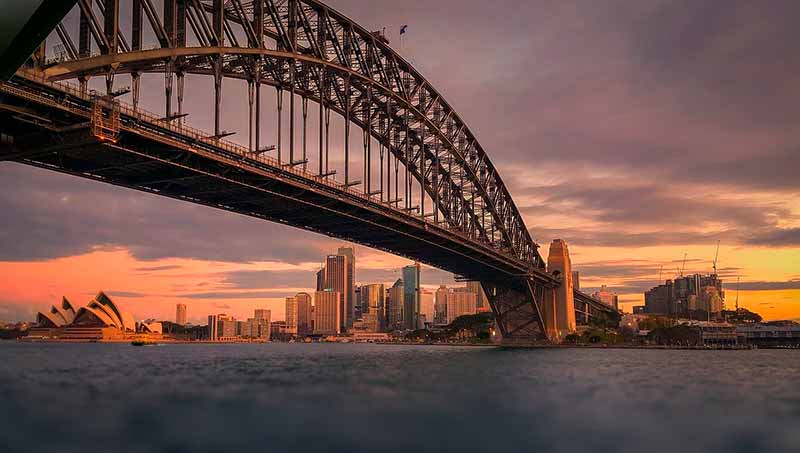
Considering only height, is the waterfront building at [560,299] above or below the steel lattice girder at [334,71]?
below

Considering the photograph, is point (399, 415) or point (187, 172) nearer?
point (399, 415)

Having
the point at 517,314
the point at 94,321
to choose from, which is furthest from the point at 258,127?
the point at 94,321

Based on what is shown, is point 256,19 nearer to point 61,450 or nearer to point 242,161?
point 242,161

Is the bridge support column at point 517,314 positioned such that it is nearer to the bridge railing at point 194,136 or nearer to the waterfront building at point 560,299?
the waterfront building at point 560,299

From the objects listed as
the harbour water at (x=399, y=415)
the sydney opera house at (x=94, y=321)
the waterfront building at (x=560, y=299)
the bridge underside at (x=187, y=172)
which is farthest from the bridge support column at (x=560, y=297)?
the sydney opera house at (x=94, y=321)

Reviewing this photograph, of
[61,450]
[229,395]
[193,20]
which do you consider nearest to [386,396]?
[229,395]

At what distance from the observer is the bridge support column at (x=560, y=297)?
424 feet

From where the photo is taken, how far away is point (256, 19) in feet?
179

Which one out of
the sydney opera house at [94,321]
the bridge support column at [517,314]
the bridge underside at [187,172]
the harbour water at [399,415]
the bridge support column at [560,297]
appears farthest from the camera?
the sydney opera house at [94,321]

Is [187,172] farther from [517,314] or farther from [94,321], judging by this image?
[94,321]

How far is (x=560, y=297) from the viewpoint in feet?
431

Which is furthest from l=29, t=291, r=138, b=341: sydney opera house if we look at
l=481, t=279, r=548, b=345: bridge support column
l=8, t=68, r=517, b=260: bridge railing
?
l=8, t=68, r=517, b=260: bridge railing

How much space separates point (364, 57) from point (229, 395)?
43.0m

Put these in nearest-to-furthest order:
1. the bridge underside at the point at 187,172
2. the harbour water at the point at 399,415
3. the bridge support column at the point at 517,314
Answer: the harbour water at the point at 399,415
the bridge underside at the point at 187,172
the bridge support column at the point at 517,314
